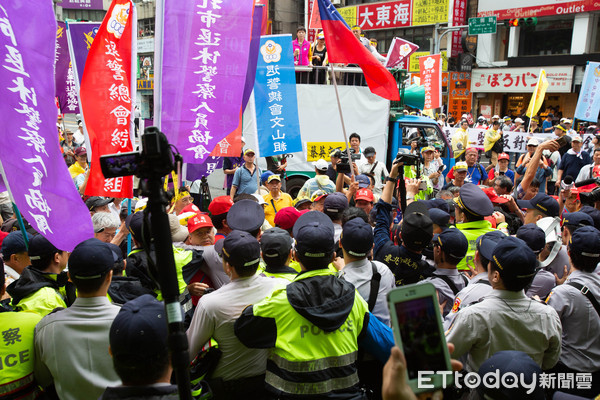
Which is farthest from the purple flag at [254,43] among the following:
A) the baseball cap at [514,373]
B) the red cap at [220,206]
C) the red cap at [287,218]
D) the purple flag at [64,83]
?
the purple flag at [64,83]

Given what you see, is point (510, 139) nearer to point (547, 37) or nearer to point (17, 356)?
point (547, 37)

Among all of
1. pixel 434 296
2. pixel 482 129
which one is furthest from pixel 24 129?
pixel 482 129

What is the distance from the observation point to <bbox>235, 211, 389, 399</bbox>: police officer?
2.42 m

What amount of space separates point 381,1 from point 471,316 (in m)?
33.2

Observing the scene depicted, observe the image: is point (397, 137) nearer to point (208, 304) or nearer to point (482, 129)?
point (482, 129)

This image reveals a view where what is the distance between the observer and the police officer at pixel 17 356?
2.44 meters

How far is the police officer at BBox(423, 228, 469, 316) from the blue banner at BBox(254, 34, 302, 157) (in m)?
3.54

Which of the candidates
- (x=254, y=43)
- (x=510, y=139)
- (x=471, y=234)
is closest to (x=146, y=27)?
(x=510, y=139)

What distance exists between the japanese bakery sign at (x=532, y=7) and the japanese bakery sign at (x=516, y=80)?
2876 millimetres

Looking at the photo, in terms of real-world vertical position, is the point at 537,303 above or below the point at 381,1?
below

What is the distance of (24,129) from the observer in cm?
342

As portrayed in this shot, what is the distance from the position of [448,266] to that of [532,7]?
90.5ft

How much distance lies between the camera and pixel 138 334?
197cm

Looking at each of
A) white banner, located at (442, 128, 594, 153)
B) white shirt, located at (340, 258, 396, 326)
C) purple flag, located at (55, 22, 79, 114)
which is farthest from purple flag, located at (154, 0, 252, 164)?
white banner, located at (442, 128, 594, 153)
